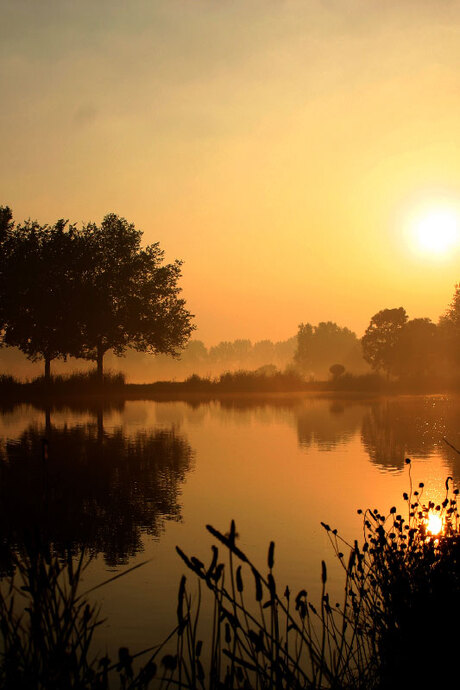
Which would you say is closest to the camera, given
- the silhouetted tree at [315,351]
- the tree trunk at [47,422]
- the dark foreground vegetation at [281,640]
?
the dark foreground vegetation at [281,640]

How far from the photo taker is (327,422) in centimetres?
2989

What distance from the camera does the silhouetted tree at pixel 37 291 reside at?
50.2 meters

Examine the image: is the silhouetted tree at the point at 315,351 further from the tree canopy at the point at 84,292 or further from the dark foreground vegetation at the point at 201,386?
the tree canopy at the point at 84,292

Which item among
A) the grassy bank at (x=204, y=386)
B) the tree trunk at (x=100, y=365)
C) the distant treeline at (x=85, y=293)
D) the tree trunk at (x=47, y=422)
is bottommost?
the tree trunk at (x=47, y=422)

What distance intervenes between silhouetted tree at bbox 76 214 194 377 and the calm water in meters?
23.6

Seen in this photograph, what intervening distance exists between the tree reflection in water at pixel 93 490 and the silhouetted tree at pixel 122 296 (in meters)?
29.3

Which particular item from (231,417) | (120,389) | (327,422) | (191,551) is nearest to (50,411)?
(231,417)

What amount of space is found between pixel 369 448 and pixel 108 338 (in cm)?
3509

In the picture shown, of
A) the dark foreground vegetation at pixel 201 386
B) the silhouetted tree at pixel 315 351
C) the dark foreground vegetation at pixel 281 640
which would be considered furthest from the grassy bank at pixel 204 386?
the silhouetted tree at pixel 315 351

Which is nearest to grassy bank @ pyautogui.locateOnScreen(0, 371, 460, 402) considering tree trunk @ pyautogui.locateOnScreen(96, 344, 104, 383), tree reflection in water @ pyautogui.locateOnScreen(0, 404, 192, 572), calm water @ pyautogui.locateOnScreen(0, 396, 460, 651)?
tree trunk @ pyautogui.locateOnScreen(96, 344, 104, 383)

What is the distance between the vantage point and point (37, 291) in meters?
50.5

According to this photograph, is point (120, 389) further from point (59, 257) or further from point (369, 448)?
point (369, 448)

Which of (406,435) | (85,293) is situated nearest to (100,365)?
(85,293)

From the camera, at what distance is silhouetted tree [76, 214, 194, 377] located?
170ft
